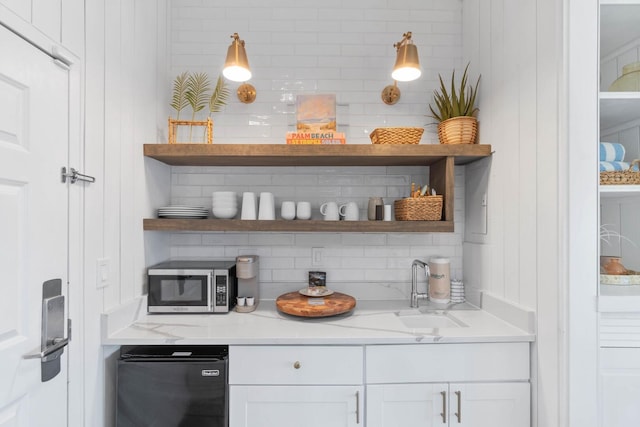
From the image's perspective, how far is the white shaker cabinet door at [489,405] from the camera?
58.6 inches

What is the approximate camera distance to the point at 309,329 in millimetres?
1604

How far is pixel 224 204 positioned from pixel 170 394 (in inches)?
39.0

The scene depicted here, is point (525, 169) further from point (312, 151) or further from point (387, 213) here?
point (312, 151)

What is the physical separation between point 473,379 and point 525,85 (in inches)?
54.2

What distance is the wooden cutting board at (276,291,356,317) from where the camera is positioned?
1735 mm

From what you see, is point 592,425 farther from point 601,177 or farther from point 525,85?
point 525,85

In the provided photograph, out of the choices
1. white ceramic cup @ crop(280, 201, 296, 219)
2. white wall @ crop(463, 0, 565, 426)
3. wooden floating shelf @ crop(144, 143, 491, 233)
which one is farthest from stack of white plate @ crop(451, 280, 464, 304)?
white ceramic cup @ crop(280, 201, 296, 219)

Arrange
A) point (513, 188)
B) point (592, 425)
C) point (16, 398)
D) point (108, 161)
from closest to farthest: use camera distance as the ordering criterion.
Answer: point (16, 398) → point (592, 425) → point (108, 161) → point (513, 188)

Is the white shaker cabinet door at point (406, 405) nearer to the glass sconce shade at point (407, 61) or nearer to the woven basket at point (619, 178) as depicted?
the woven basket at point (619, 178)

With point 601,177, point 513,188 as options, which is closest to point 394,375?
point 513,188

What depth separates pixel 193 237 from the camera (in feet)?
7.00

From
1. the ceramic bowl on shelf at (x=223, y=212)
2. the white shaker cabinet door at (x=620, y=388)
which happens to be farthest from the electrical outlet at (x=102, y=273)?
the white shaker cabinet door at (x=620, y=388)

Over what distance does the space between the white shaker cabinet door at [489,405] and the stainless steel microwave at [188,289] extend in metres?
1.24

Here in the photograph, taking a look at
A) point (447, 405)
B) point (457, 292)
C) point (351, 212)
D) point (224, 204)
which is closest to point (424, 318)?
point (457, 292)
